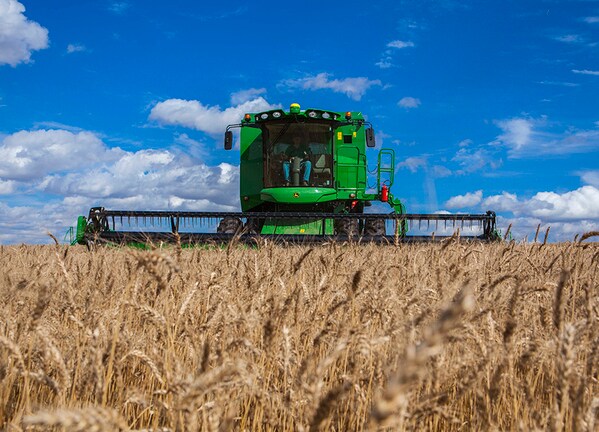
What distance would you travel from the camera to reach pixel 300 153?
41.8 ft

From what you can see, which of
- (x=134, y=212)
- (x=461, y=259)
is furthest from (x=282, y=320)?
(x=134, y=212)

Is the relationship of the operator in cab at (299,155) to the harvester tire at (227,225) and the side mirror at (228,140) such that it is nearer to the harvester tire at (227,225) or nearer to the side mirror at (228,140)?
the side mirror at (228,140)

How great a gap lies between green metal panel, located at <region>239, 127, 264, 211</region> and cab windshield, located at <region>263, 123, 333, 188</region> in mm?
772

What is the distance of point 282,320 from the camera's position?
1.99m

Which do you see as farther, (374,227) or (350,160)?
(350,160)

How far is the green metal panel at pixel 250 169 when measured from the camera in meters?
13.5

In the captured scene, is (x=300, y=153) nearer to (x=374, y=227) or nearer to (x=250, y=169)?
(x=250, y=169)

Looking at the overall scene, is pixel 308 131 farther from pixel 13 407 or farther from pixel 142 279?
pixel 13 407

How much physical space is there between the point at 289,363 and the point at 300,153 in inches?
438

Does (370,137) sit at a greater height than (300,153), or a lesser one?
greater

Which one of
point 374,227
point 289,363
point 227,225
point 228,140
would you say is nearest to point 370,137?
point 374,227

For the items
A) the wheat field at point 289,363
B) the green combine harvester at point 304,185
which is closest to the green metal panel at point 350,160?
the green combine harvester at point 304,185

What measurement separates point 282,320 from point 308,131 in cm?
1102

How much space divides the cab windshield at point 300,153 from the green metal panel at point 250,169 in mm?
772
